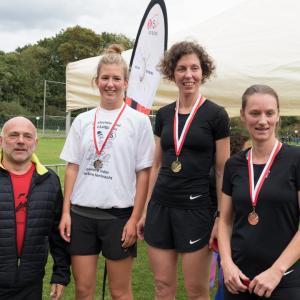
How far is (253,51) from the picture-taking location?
413 cm

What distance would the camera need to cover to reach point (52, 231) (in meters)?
2.87

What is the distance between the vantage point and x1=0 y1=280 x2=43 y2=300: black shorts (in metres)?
2.62

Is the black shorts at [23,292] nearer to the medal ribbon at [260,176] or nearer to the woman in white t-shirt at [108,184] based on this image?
Result: the woman in white t-shirt at [108,184]

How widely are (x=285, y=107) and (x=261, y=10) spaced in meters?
1.33

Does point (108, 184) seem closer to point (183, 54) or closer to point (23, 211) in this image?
point (23, 211)

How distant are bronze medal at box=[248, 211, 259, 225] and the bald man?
4.06 ft

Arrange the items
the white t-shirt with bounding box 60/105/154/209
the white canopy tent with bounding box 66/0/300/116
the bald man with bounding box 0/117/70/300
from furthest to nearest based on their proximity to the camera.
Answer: the white canopy tent with bounding box 66/0/300/116 → the white t-shirt with bounding box 60/105/154/209 → the bald man with bounding box 0/117/70/300

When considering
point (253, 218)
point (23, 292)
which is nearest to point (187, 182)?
point (253, 218)

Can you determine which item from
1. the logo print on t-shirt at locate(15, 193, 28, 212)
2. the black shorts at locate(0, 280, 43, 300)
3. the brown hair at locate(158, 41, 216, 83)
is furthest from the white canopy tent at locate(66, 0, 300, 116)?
the black shorts at locate(0, 280, 43, 300)

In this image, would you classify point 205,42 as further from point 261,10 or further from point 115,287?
point 115,287

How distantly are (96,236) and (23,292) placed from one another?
54 cm

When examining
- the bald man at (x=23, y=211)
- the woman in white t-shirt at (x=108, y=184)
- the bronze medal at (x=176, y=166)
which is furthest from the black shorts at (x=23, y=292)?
the bronze medal at (x=176, y=166)

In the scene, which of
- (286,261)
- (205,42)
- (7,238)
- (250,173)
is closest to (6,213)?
(7,238)

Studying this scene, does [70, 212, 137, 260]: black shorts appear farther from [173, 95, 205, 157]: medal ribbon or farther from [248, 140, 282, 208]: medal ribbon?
[248, 140, 282, 208]: medal ribbon
